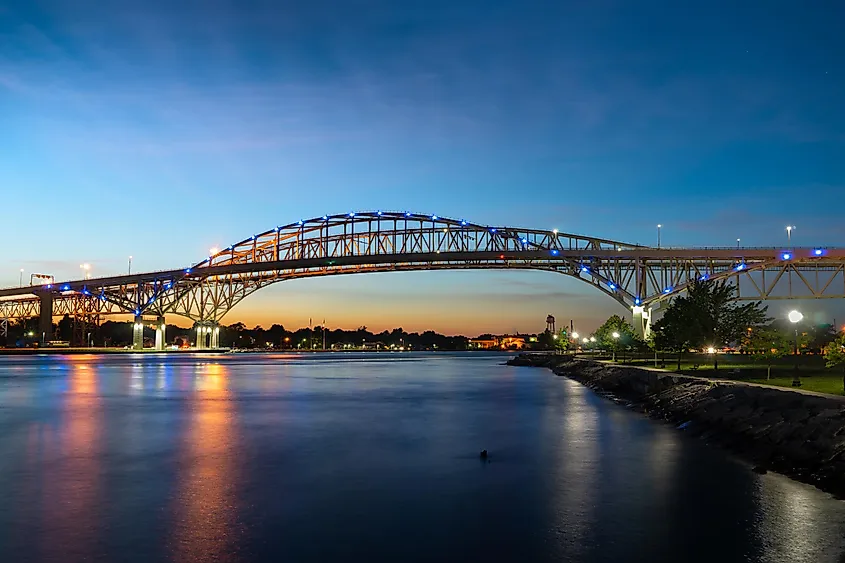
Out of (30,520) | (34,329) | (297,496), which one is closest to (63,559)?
(30,520)

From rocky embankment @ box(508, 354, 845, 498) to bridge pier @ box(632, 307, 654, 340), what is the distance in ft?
138

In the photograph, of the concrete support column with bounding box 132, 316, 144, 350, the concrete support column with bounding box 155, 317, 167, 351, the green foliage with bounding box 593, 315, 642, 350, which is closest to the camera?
the green foliage with bounding box 593, 315, 642, 350

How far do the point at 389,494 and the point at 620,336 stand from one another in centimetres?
6001

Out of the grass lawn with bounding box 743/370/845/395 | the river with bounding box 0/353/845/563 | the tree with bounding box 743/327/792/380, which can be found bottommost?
the river with bounding box 0/353/845/563

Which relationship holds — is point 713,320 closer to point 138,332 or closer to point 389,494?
point 389,494

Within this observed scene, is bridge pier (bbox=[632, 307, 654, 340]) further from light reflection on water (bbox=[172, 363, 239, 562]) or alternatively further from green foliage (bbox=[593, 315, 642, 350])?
light reflection on water (bbox=[172, 363, 239, 562])

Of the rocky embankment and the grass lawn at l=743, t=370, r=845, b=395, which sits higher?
the grass lawn at l=743, t=370, r=845, b=395

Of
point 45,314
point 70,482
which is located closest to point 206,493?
point 70,482

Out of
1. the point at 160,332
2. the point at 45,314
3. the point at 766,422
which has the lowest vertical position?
the point at 766,422

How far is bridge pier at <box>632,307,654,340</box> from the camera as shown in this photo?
69812mm

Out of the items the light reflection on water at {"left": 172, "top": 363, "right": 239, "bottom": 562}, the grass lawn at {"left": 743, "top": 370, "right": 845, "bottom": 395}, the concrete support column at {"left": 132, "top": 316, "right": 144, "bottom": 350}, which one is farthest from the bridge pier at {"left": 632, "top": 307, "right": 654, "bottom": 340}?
the concrete support column at {"left": 132, "top": 316, "right": 144, "bottom": 350}

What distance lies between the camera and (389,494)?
40.8 ft

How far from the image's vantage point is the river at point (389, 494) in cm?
907

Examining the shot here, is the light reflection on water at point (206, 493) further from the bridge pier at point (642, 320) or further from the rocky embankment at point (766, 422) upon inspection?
the bridge pier at point (642, 320)
